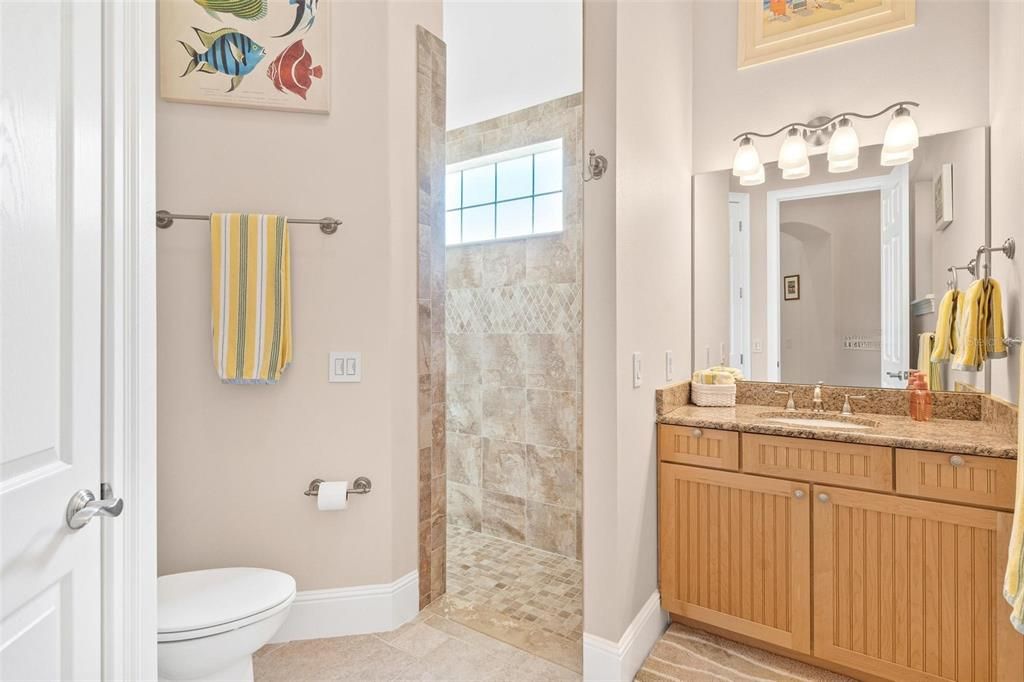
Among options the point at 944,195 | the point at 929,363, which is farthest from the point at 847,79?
the point at 929,363

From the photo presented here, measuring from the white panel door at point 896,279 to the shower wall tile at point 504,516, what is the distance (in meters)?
1.92

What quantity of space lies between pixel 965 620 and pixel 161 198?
9.75 feet

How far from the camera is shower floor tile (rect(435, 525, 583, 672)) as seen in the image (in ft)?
7.06

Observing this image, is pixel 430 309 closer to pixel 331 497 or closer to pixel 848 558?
pixel 331 497

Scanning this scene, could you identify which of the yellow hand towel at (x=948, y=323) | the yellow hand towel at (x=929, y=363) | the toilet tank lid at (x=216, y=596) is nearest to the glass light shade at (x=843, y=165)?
the yellow hand towel at (x=948, y=323)

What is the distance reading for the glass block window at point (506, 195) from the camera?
310 cm

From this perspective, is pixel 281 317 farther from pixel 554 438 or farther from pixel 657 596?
pixel 657 596

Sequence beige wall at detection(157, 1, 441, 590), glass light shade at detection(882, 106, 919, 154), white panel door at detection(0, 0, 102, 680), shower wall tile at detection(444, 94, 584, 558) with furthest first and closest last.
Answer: shower wall tile at detection(444, 94, 584, 558)
glass light shade at detection(882, 106, 919, 154)
beige wall at detection(157, 1, 441, 590)
white panel door at detection(0, 0, 102, 680)

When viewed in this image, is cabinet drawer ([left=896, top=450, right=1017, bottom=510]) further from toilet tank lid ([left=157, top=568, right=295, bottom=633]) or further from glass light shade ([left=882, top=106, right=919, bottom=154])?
toilet tank lid ([left=157, top=568, right=295, bottom=633])

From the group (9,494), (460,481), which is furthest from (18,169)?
(460,481)

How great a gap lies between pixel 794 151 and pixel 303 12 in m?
2.04

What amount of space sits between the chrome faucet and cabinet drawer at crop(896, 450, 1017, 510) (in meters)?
0.61

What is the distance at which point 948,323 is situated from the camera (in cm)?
203

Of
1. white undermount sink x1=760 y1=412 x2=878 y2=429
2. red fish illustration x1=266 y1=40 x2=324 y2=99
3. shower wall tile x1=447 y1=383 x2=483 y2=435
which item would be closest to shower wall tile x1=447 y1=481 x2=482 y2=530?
shower wall tile x1=447 y1=383 x2=483 y2=435
